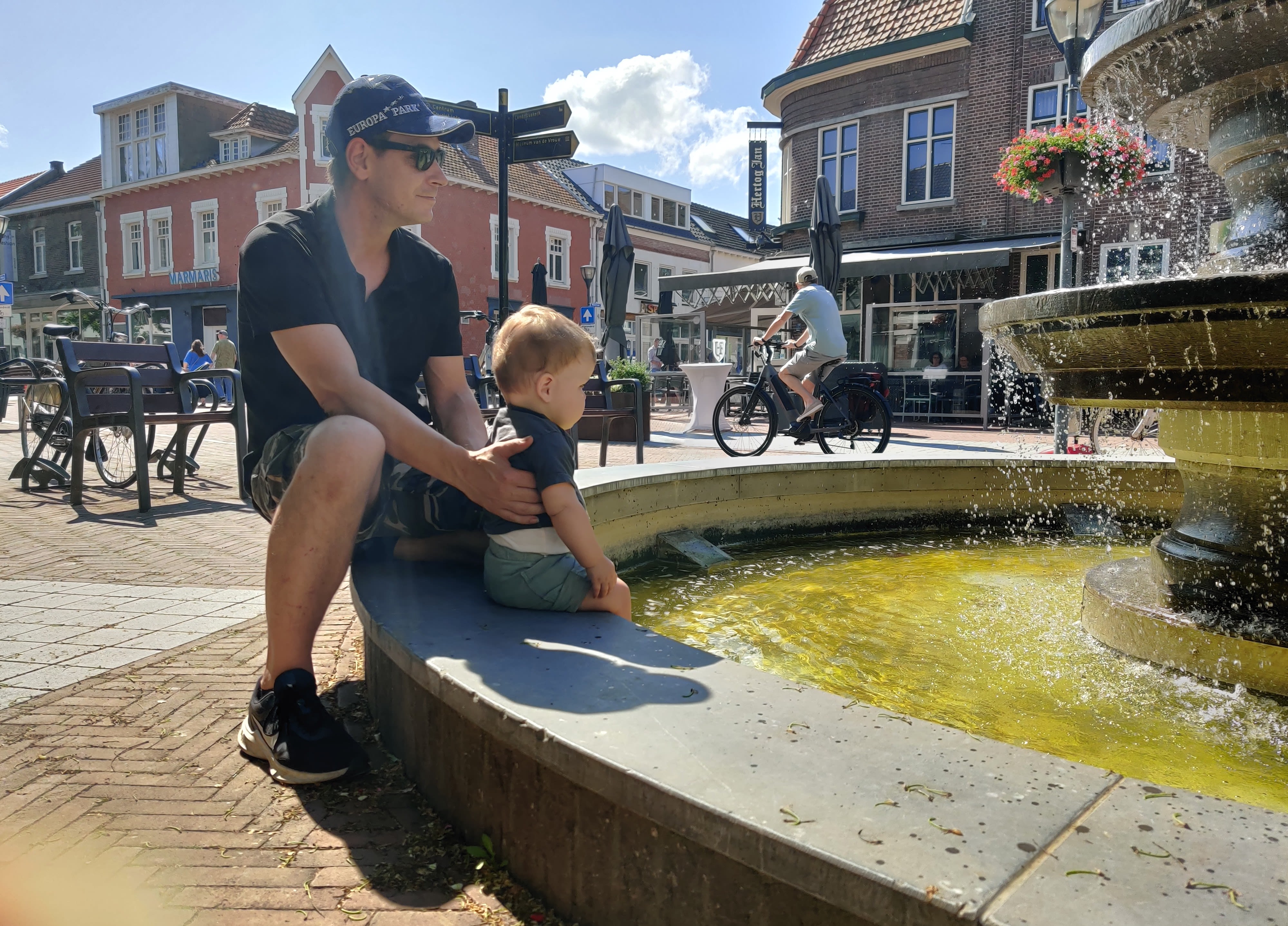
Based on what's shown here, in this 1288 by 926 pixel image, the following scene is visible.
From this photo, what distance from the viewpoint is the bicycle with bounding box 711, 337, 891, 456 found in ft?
31.7

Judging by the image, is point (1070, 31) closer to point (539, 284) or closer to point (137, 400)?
point (137, 400)

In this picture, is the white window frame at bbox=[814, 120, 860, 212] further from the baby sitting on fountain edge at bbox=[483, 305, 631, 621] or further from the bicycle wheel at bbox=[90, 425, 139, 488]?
the baby sitting on fountain edge at bbox=[483, 305, 631, 621]

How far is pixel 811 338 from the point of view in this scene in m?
9.09

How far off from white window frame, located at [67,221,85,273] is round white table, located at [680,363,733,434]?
3078cm

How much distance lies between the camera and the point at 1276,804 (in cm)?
182

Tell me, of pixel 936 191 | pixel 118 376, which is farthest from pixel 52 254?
pixel 118 376

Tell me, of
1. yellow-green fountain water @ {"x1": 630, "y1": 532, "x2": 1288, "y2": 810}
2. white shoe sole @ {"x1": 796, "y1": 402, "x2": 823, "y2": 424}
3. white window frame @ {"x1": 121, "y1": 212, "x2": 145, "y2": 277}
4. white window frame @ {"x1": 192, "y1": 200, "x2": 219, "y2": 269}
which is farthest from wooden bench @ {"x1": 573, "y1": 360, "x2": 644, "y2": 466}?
white window frame @ {"x1": 121, "y1": 212, "x2": 145, "y2": 277}

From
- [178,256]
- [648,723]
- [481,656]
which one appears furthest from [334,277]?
[178,256]

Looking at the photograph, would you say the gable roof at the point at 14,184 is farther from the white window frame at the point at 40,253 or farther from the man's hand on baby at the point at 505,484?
the man's hand on baby at the point at 505,484

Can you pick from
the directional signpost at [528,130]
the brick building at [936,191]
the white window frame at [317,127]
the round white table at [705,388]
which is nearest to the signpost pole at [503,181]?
the directional signpost at [528,130]

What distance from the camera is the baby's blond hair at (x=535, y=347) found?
7.17 ft

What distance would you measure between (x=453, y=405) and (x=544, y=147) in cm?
598

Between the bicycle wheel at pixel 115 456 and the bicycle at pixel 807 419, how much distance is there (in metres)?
5.52

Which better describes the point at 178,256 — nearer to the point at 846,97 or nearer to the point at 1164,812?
the point at 846,97
